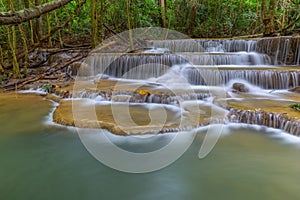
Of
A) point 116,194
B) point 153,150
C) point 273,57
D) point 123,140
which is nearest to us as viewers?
point 116,194

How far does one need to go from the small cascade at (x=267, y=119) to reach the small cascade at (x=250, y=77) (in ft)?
9.83

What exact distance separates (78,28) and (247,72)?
33.6 feet

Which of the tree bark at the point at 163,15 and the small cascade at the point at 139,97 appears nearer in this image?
the small cascade at the point at 139,97

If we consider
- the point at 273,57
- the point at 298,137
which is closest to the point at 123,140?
the point at 298,137

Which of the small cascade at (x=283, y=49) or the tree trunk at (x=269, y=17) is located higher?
the tree trunk at (x=269, y=17)

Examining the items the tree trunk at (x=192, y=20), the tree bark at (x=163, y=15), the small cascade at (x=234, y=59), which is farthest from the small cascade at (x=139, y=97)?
the tree trunk at (x=192, y=20)

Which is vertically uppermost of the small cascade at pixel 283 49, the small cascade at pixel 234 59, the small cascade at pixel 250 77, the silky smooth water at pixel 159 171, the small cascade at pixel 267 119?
the small cascade at pixel 283 49

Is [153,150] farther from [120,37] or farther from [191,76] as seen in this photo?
[120,37]

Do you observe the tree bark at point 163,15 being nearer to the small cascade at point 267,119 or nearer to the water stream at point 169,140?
the water stream at point 169,140

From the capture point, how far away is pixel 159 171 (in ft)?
11.7

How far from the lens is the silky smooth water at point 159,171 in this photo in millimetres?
3078

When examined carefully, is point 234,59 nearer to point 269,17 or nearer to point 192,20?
point 269,17

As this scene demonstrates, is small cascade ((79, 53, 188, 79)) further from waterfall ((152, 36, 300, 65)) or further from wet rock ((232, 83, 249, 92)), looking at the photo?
wet rock ((232, 83, 249, 92))

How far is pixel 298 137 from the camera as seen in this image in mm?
4398
